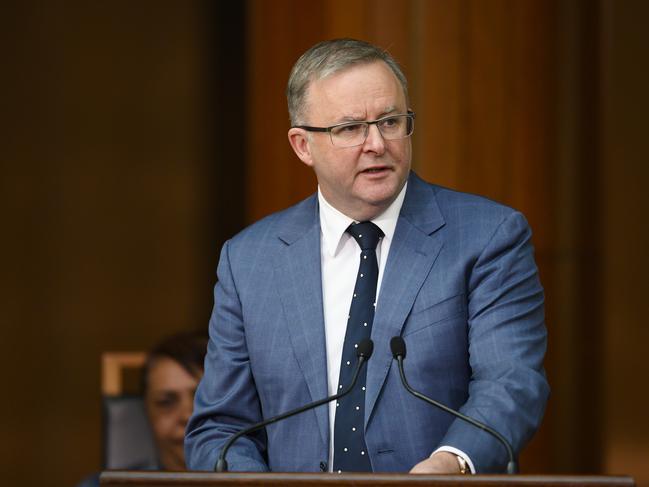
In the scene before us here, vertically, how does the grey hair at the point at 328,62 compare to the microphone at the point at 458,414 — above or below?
above

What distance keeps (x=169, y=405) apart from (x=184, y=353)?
173 millimetres

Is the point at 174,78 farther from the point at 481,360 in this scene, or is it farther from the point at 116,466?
the point at 481,360

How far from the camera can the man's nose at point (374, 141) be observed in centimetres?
221

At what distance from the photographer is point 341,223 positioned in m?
2.36

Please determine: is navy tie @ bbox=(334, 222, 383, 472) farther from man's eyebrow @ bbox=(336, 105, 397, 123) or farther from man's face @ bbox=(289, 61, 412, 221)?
man's eyebrow @ bbox=(336, 105, 397, 123)

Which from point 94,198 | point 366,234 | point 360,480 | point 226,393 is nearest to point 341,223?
point 366,234

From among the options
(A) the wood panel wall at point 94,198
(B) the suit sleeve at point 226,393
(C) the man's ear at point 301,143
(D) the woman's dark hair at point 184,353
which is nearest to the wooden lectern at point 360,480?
(B) the suit sleeve at point 226,393

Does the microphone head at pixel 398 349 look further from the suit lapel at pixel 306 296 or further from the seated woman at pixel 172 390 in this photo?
the seated woman at pixel 172 390

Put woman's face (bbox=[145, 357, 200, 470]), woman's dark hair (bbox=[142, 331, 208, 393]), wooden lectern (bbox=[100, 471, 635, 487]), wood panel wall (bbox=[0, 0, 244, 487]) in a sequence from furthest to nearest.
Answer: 1. wood panel wall (bbox=[0, 0, 244, 487])
2. woman's dark hair (bbox=[142, 331, 208, 393])
3. woman's face (bbox=[145, 357, 200, 470])
4. wooden lectern (bbox=[100, 471, 635, 487])

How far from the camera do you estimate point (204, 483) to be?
175cm

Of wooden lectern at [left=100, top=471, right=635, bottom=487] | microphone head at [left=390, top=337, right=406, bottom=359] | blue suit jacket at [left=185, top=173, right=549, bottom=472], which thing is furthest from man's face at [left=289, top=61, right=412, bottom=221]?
wooden lectern at [left=100, top=471, right=635, bottom=487]

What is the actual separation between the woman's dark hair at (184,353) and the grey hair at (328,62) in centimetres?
143

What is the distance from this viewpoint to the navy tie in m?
2.21

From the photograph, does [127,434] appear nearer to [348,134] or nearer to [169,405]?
[169,405]
